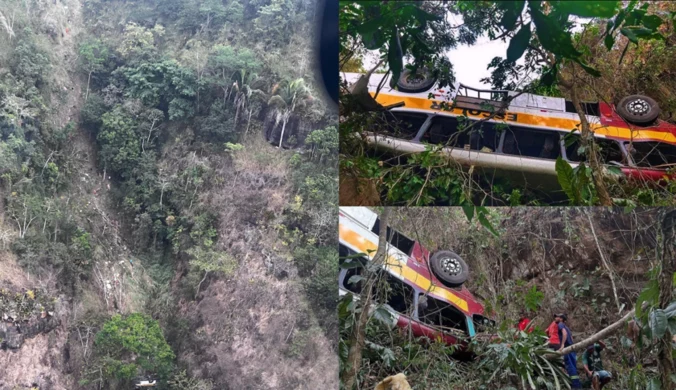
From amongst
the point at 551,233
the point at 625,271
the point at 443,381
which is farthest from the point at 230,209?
the point at 625,271

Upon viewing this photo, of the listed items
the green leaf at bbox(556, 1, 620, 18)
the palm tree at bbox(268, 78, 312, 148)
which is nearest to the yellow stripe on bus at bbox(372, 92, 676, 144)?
the palm tree at bbox(268, 78, 312, 148)

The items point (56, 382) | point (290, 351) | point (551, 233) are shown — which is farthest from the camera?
point (551, 233)

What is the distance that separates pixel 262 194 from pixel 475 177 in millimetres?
904

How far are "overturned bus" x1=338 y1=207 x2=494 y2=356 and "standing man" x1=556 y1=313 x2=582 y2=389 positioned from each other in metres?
0.30

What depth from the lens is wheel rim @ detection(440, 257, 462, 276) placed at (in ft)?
8.88

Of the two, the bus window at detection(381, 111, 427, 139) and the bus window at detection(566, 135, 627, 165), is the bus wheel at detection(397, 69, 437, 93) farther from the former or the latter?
the bus window at detection(566, 135, 627, 165)

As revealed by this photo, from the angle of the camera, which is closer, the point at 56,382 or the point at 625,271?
the point at 56,382

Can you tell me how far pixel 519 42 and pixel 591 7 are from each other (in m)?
0.28

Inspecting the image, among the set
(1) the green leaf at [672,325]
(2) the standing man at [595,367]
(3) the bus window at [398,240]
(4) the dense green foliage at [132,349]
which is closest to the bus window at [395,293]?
(3) the bus window at [398,240]

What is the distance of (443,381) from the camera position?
266cm

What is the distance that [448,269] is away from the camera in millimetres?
2709


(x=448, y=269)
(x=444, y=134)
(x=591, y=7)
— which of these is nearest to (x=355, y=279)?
(x=448, y=269)

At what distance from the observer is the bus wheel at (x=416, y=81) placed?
2.67m

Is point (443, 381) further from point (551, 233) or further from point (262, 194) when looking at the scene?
point (262, 194)
